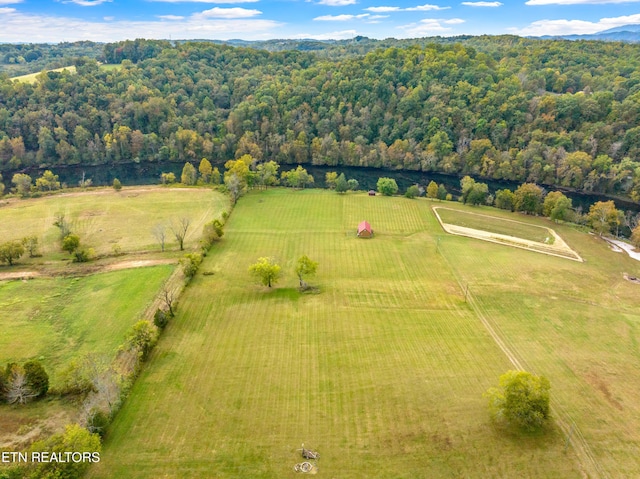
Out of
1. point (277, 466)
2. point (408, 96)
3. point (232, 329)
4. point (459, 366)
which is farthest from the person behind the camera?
point (408, 96)

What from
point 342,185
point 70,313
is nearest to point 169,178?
point 342,185

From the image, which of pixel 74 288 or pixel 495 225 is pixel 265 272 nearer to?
pixel 74 288

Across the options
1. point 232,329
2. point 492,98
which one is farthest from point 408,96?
→ point 232,329

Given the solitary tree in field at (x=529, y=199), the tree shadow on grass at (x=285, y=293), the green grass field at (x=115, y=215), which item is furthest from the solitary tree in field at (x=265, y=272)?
the solitary tree in field at (x=529, y=199)

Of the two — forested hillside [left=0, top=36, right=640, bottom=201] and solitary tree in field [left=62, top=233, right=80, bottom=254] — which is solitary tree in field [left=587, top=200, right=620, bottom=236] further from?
solitary tree in field [left=62, top=233, right=80, bottom=254]

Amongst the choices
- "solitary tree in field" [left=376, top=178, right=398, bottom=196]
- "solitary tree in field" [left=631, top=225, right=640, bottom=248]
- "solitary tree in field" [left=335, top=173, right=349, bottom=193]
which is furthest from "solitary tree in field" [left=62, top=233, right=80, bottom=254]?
"solitary tree in field" [left=631, top=225, right=640, bottom=248]

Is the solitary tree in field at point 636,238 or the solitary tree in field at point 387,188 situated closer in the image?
the solitary tree in field at point 636,238

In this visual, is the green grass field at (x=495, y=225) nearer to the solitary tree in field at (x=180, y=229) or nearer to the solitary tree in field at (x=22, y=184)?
the solitary tree in field at (x=180, y=229)

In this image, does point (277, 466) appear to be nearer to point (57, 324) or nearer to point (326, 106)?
point (57, 324)
